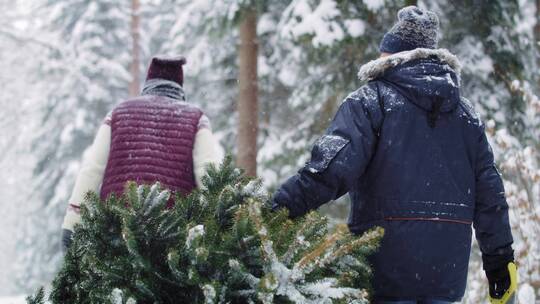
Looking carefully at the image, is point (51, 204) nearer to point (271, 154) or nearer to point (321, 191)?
point (271, 154)

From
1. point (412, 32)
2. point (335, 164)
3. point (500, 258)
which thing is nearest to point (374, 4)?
point (412, 32)

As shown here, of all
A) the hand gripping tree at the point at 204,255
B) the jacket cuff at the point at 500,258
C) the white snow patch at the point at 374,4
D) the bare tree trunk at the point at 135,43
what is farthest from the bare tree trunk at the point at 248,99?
the hand gripping tree at the point at 204,255

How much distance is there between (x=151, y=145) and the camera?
3986 mm

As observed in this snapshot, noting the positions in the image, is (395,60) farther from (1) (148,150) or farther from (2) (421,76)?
(1) (148,150)

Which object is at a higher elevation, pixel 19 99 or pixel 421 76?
pixel 19 99

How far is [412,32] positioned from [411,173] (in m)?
0.68

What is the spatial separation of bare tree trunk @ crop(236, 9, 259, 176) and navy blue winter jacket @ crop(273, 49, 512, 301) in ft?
28.5

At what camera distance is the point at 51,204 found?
2136 cm

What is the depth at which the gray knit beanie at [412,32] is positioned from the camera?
9.80ft

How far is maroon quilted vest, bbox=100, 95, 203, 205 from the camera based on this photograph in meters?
3.96

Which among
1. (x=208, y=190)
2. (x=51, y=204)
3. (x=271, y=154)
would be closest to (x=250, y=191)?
(x=208, y=190)

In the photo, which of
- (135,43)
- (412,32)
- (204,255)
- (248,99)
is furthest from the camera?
(135,43)

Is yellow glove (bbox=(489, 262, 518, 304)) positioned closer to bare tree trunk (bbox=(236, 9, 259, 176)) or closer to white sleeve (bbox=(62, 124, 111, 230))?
white sleeve (bbox=(62, 124, 111, 230))

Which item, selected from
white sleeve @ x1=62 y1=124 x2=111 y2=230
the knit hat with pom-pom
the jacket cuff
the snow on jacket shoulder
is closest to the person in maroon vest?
white sleeve @ x1=62 y1=124 x2=111 y2=230
